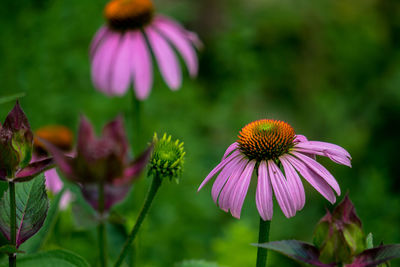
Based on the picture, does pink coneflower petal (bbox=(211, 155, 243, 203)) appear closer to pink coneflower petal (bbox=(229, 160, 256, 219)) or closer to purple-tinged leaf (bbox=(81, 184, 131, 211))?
pink coneflower petal (bbox=(229, 160, 256, 219))

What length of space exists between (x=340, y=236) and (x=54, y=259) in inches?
11.1

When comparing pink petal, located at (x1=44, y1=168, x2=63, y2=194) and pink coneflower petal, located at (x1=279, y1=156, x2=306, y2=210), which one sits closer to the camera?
pink coneflower petal, located at (x1=279, y1=156, x2=306, y2=210)

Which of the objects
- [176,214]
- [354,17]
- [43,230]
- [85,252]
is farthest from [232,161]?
[354,17]

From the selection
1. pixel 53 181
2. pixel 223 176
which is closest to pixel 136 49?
pixel 53 181

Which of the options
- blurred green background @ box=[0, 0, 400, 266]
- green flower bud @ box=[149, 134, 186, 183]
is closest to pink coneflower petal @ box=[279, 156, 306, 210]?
green flower bud @ box=[149, 134, 186, 183]

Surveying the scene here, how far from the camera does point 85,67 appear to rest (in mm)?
1707

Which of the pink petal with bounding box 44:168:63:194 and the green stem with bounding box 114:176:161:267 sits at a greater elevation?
the pink petal with bounding box 44:168:63:194

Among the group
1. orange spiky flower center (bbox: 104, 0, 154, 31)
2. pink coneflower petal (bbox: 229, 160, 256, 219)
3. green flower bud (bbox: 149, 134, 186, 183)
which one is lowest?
pink coneflower petal (bbox: 229, 160, 256, 219)

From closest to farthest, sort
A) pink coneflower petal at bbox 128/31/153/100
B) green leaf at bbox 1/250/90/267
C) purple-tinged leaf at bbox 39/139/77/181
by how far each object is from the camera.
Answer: purple-tinged leaf at bbox 39/139/77/181 → green leaf at bbox 1/250/90/267 → pink coneflower petal at bbox 128/31/153/100

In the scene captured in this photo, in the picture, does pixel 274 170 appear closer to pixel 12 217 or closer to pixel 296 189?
pixel 296 189

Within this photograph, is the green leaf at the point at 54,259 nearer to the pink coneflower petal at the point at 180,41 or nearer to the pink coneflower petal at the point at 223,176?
the pink coneflower petal at the point at 223,176

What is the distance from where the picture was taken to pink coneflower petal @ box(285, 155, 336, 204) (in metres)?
0.56

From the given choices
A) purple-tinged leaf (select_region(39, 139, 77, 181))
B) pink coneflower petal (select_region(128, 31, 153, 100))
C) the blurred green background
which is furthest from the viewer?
the blurred green background

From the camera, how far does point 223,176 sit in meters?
0.61
